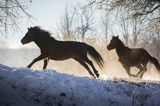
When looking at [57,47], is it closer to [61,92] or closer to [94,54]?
[94,54]

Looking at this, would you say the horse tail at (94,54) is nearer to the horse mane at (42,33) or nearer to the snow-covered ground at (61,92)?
the horse mane at (42,33)

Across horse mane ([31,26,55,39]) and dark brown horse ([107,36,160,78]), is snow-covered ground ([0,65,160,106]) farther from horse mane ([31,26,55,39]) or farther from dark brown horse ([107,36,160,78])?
dark brown horse ([107,36,160,78])

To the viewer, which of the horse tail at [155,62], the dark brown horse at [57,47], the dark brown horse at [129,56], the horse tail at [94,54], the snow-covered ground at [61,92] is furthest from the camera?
the horse tail at [155,62]

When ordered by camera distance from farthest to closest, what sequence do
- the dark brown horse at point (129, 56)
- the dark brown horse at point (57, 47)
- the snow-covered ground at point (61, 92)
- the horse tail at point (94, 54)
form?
1. the dark brown horse at point (129, 56)
2. the horse tail at point (94, 54)
3. the dark brown horse at point (57, 47)
4. the snow-covered ground at point (61, 92)

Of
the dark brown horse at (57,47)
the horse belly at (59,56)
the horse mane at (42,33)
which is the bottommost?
the horse belly at (59,56)

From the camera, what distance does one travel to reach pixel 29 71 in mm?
13852

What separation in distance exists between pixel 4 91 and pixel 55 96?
147 cm

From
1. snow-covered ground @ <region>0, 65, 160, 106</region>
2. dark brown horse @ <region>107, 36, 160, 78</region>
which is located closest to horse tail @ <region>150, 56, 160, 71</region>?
dark brown horse @ <region>107, 36, 160, 78</region>

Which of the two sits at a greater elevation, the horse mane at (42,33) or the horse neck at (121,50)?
the horse mane at (42,33)

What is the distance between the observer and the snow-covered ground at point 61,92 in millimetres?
11828

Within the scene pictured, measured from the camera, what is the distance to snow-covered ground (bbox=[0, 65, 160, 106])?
11.8 meters

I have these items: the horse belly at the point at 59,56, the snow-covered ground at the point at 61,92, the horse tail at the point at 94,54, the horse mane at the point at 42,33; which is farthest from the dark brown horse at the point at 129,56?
the snow-covered ground at the point at 61,92

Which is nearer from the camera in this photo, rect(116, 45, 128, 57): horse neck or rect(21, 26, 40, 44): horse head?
rect(21, 26, 40, 44): horse head

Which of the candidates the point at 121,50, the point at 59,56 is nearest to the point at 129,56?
the point at 121,50
